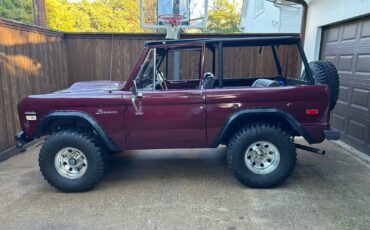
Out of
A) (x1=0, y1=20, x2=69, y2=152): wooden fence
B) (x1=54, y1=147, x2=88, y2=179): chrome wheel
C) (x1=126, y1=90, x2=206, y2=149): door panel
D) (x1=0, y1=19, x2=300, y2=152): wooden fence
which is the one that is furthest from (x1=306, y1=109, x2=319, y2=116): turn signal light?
(x1=0, y1=20, x2=69, y2=152): wooden fence

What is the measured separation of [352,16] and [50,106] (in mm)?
5170

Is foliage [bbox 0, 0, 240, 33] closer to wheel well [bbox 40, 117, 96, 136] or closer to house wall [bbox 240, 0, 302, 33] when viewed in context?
house wall [bbox 240, 0, 302, 33]

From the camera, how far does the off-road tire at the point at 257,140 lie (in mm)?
3500

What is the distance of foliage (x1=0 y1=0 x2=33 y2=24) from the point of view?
1851 centimetres

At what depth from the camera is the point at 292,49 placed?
7188 millimetres

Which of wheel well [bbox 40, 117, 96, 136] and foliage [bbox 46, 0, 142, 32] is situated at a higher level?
foliage [bbox 46, 0, 142, 32]

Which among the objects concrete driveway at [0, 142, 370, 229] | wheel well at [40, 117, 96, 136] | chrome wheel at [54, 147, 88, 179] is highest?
wheel well at [40, 117, 96, 136]

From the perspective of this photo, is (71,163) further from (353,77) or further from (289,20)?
(289,20)

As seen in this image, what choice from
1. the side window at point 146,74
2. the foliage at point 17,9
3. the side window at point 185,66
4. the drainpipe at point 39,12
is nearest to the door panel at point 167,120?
the side window at point 146,74

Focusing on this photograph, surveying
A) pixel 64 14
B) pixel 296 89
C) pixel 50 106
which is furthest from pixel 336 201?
pixel 64 14

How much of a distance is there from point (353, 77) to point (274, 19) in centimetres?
701

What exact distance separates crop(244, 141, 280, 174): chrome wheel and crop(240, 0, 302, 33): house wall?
7247mm

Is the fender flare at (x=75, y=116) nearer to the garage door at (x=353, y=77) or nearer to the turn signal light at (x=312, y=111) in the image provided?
the turn signal light at (x=312, y=111)

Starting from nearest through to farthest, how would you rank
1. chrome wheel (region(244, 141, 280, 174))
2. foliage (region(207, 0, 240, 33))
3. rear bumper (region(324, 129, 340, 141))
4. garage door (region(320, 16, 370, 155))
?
rear bumper (region(324, 129, 340, 141)), chrome wheel (region(244, 141, 280, 174)), garage door (region(320, 16, 370, 155)), foliage (region(207, 0, 240, 33))
